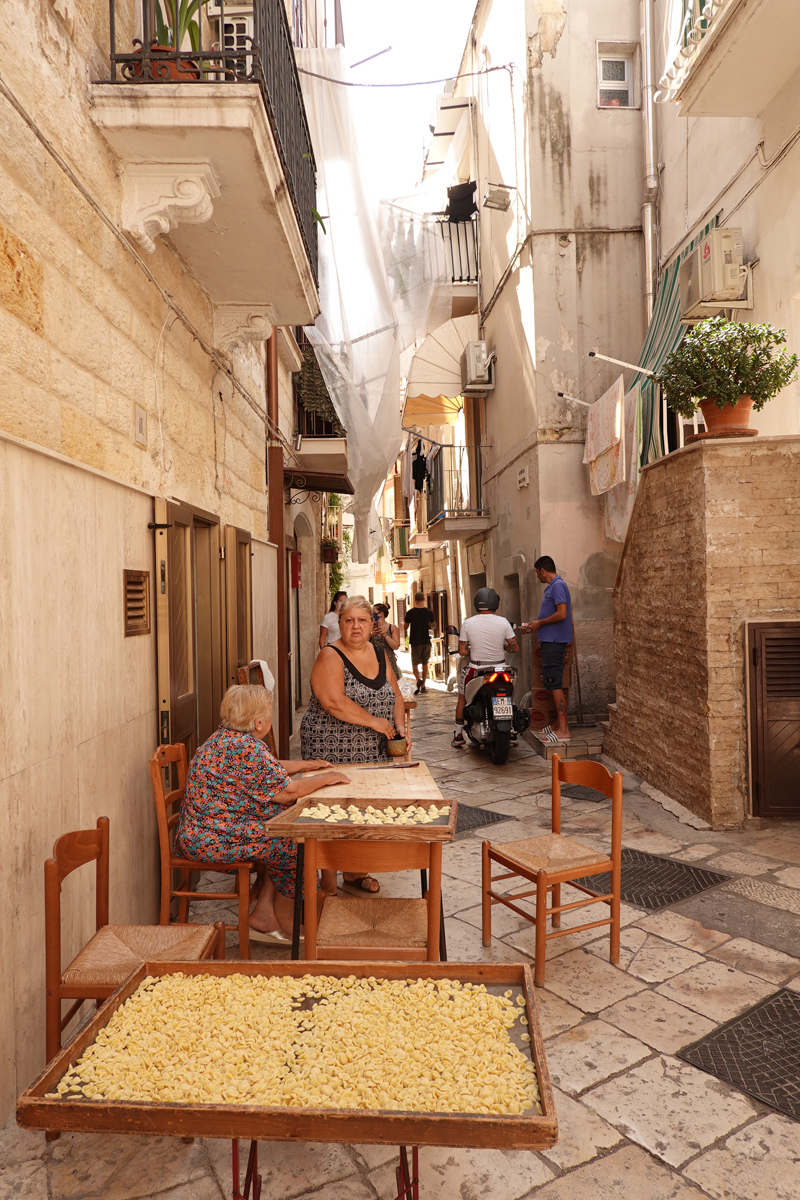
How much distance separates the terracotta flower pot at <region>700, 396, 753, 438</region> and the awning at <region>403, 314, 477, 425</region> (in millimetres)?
8847

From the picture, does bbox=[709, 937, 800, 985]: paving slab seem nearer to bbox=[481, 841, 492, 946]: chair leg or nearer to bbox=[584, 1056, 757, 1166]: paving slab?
bbox=[584, 1056, 757, 1166]: paving slab

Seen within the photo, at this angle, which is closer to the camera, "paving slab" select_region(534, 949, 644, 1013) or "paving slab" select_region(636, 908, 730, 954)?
"paving slab" select_region(534, 949, 644, 1013)

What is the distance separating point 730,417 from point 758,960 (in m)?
3.46

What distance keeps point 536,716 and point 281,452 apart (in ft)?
13.3

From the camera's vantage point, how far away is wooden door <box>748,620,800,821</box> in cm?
525

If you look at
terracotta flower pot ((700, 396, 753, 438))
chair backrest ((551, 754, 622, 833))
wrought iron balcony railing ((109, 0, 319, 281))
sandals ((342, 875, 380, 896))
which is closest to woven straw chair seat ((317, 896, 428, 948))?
chair backrest ((551, 754, 622, 833))

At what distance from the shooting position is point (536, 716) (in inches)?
344

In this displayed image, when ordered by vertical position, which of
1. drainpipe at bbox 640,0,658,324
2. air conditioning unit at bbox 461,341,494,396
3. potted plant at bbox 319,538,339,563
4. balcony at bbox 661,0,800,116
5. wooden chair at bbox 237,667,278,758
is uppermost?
drainpipe at bbox 640,0,658,324

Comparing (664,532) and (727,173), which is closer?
(664,532)

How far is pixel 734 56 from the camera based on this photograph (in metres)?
6.11

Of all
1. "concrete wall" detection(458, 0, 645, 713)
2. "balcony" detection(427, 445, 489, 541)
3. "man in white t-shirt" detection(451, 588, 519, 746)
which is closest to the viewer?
"man in white t-shirt" detection(451, 588, 519, 746)

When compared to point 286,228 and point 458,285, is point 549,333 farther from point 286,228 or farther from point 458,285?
point 286,228

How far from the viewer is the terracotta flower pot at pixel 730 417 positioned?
17.6ft

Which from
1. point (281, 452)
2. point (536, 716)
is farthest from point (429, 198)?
point (536, 716)
